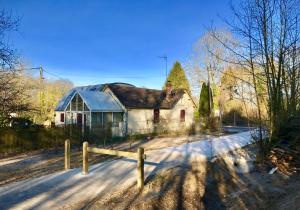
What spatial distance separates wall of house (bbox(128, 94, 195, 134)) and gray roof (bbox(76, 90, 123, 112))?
163 cm

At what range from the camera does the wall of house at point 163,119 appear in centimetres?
2735

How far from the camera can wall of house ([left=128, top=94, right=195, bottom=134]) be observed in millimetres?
27345

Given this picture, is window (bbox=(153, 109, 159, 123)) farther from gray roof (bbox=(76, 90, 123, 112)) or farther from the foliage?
the foliage

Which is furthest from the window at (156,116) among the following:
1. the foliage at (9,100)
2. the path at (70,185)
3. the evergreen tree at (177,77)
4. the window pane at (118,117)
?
the path at (70,185)

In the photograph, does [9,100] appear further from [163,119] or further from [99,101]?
[163,119]

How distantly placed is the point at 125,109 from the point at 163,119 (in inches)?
204

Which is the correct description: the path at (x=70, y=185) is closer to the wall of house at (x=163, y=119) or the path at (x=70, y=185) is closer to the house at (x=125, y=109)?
the house at (x=125, y=109)

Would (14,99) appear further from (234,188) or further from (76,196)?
(234,188)

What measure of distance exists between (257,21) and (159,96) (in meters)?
22.0

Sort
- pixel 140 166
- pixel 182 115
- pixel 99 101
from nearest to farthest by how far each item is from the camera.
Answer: pixel 140 166, pixel 99 101, pixel 182 115

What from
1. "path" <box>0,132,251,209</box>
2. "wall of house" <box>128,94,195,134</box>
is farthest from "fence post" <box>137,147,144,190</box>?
"wall of house" <box>128,94,195,134</box>

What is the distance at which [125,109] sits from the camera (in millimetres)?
26484

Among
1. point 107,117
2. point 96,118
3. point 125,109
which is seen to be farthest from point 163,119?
point 96,118

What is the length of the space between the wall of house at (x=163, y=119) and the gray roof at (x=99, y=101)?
1628mm
